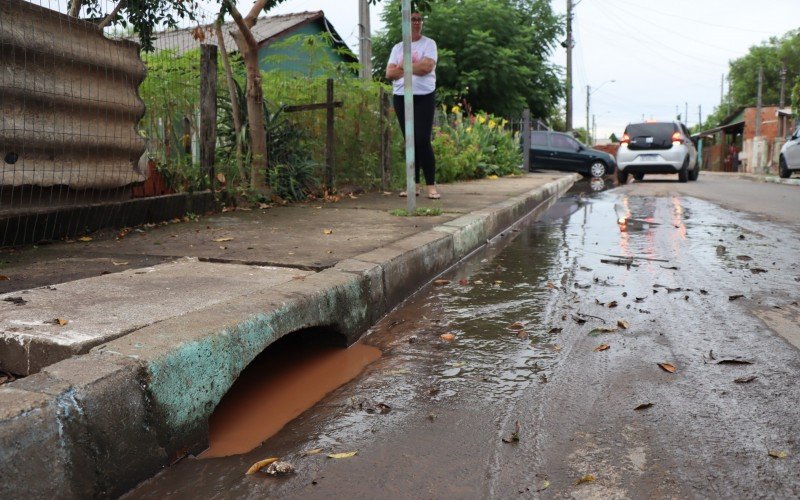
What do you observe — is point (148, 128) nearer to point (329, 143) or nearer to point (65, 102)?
point (65, 102)

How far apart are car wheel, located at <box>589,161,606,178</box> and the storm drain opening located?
59.3 ft

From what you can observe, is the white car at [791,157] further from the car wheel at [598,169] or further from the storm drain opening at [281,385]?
the storm drain opening at [281,385]

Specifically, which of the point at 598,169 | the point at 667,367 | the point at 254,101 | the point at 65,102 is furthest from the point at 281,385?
the point at 598,169

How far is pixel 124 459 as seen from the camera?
169 centimetres

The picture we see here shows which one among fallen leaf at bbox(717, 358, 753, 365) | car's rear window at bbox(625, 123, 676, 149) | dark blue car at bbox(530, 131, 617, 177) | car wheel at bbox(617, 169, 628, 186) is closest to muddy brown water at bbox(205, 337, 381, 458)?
fallen leaf at bbox(717, 358, 753, 365)

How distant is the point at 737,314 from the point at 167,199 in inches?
162

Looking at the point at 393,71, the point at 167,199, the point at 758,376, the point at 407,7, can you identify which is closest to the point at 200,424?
the point at 758,376

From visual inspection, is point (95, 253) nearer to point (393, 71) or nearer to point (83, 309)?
point (83, 309)

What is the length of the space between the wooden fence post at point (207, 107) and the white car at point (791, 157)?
18.0 meters

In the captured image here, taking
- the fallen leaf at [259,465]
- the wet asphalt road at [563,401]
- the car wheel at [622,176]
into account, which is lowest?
the fallen leaf at [259,465]

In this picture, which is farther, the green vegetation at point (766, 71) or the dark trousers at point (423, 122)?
the green vegetation at point (766, 71)

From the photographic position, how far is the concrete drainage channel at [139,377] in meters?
1.50

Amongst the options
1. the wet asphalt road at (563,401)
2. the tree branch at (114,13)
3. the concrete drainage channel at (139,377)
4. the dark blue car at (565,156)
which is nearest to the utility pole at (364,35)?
the tree branch at (114,13)

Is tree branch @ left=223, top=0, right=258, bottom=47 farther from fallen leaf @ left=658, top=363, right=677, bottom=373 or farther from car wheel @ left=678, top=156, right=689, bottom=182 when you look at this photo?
car wheel @ left=678, top=156, right=689, bottom=182
